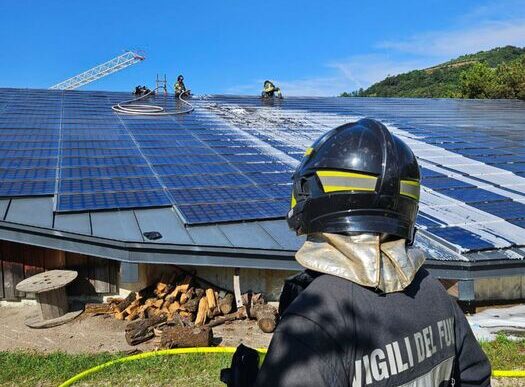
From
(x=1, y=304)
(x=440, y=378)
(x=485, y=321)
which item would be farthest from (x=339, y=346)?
(x=1, y=304)

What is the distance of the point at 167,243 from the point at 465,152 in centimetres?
799

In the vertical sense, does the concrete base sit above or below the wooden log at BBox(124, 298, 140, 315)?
above

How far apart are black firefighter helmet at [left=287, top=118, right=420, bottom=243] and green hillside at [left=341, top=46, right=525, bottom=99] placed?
34.4 m

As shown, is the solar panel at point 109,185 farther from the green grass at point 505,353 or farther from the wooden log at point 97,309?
the green grass at point 505,353

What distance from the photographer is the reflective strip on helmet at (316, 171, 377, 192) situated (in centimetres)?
165

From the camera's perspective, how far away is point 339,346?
137cm

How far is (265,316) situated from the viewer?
6.43 meters

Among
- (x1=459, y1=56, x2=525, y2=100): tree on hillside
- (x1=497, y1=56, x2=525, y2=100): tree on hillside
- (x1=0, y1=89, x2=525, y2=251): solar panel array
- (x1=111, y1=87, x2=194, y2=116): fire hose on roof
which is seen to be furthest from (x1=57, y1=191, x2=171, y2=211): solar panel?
(x1=497, y1=56, x2=525, y2=100): tree on hillside

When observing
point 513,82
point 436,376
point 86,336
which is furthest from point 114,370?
point 513,82

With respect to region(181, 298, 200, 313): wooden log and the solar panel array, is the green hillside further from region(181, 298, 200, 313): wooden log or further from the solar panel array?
region(181, 298, 200, 313): wooden log

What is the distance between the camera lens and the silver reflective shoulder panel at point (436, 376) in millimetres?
1591

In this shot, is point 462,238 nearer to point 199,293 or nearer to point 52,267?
point 199,293

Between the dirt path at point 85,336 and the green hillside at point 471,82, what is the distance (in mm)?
31499

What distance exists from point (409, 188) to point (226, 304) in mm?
5415
